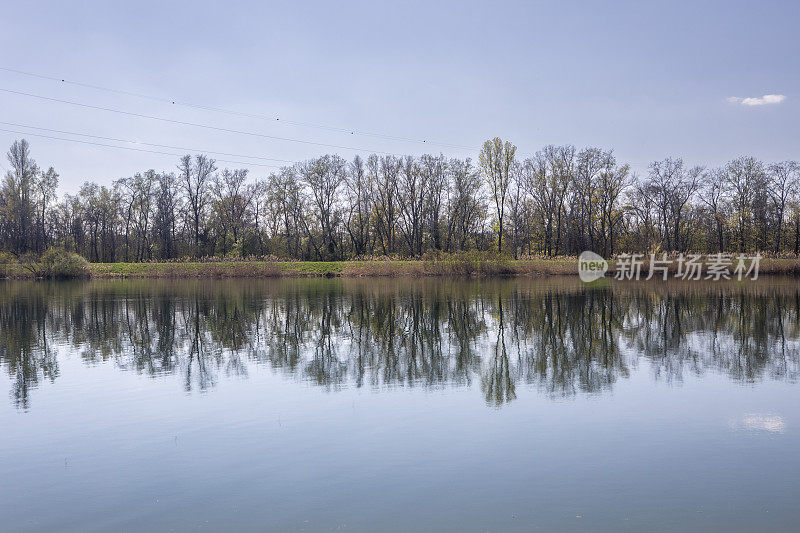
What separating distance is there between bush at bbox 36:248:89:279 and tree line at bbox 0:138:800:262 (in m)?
2.44

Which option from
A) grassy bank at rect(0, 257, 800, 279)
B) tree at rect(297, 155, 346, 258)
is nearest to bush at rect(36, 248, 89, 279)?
grassy bank at rect(0, 257, 800, 279)

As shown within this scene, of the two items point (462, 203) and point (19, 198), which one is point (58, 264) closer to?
point (19, 198)

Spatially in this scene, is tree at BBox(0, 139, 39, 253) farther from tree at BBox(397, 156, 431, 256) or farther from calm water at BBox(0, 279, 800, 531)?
calm water at BBox(0, 279, 800, 531)

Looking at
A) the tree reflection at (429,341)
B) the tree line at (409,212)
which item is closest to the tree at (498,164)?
the tree line at (409,212)

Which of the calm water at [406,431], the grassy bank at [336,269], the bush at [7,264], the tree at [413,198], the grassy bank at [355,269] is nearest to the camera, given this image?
the calm water at [406,431]

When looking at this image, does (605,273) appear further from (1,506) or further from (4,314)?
(1,506)

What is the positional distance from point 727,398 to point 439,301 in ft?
52.1

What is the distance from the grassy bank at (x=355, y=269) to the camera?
48188mm

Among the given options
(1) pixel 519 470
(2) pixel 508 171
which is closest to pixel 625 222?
(2) pixel 508 171

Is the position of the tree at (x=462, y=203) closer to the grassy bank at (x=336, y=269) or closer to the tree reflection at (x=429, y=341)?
the grassy bank at (x=336, y=269)

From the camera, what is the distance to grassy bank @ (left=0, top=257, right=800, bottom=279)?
158 ft

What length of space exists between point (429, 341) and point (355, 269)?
4086cm

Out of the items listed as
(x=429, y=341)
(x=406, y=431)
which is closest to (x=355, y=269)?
(x=429, y=341)

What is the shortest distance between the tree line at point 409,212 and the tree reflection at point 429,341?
32.2 m
